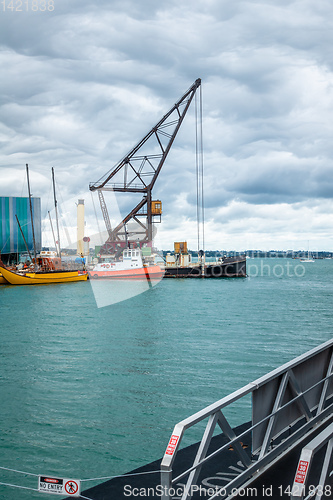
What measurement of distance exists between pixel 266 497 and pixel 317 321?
2543cm

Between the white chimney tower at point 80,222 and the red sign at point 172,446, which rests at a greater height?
the white chimney tower at point 80,222

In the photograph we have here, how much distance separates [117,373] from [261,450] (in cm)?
1072

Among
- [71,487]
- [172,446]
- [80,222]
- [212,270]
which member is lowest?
[212,270]

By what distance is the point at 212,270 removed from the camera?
72.6 m

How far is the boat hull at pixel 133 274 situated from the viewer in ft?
201

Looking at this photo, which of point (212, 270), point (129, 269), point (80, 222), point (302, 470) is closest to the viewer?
point (302, 470)

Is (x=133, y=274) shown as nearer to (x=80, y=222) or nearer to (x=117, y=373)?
(x=80, y=222)

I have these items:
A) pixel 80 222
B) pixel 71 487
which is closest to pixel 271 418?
pixel 71 487

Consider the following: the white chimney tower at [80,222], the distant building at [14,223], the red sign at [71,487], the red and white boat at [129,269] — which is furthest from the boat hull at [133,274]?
the red sign at [71,487]

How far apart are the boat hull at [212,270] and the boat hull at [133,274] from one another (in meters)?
6.71

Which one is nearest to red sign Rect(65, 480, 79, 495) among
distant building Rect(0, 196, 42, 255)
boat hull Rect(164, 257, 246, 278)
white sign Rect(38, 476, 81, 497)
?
white sign Rect(38, 476, 81, 497)

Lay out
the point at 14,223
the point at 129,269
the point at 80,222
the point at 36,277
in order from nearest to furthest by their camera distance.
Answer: the point at 36,277 < the point at 129,269 < the point at 14,223 < the point at 80,222

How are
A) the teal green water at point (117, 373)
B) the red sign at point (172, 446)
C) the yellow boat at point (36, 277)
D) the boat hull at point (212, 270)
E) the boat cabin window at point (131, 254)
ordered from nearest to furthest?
the red sign at point (172, 446)
the teal green water at point (117, 373)
the yellow boat at point (36, 277)
the boat cabin window at point (131, 254)
the boat hull at point (212, 270)

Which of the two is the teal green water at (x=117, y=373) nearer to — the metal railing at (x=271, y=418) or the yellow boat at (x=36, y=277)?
the metal railing at (x=271, y=418)
